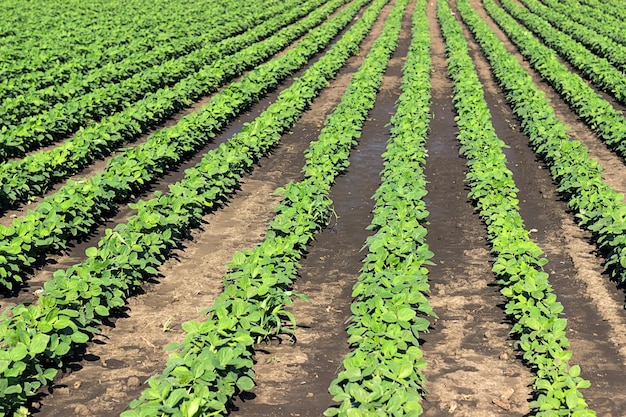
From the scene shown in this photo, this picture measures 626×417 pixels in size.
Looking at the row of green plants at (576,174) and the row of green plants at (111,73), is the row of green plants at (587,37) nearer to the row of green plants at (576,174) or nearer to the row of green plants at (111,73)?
the row of green plants at (576,174)

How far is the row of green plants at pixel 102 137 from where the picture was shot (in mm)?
9906

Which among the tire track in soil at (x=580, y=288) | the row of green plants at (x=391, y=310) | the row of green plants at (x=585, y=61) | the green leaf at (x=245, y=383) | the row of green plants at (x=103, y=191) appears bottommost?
the tire track in soil at (x=580, y=288)

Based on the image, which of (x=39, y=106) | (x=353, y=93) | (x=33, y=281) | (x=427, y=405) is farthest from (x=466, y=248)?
(x=39, y=106)

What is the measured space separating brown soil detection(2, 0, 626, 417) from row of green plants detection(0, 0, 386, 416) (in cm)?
23

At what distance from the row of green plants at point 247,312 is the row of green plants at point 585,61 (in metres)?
9.48

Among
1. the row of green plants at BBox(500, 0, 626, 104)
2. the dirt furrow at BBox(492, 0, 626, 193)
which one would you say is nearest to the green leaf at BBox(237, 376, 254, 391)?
the dirt furrow at BBox(492, 0, 626, 193)

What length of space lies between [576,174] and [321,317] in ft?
18.1

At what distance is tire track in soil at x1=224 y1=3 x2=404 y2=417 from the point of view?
5719 millimetres

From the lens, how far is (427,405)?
5.62m

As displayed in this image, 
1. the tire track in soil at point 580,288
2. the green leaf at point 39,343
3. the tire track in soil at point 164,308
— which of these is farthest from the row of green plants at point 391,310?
the green leaf at point 39,343

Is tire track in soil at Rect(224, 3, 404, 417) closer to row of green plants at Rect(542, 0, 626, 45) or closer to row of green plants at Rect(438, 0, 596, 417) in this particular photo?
row of green plants at Rect(438, 0, 596, 417)

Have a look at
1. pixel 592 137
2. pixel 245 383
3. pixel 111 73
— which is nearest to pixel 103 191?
pixel 245 383

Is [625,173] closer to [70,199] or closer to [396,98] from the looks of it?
[396,98]

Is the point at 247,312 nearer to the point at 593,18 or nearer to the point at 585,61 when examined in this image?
the point at 585,61
